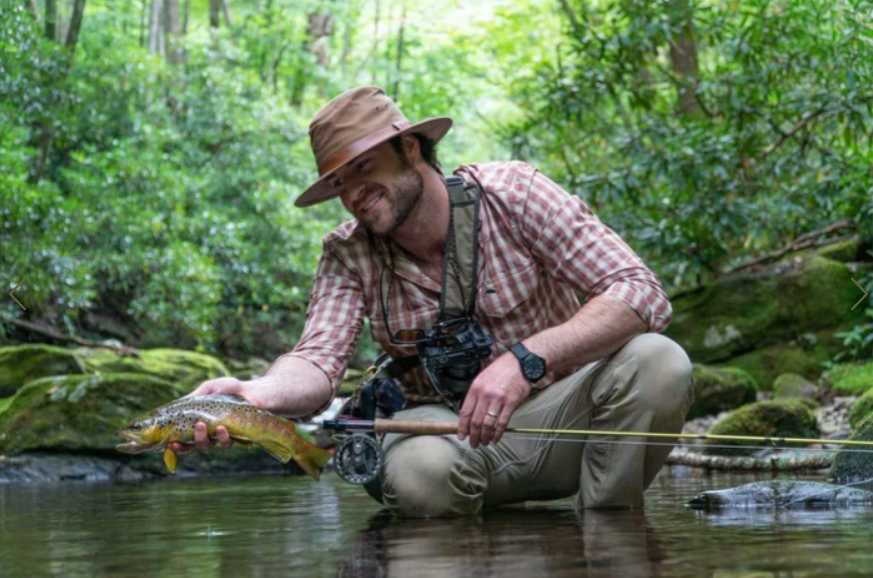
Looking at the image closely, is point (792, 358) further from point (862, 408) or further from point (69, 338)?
point (69, 338)

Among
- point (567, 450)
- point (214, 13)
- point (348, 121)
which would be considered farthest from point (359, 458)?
point (214, 13)

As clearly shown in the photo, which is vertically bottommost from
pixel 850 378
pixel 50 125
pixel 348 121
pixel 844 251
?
pixel 850 378

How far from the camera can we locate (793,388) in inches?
364

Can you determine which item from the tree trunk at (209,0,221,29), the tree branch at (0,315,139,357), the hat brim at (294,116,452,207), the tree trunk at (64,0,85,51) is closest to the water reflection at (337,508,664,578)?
the hat brim at (294,116,452,207)

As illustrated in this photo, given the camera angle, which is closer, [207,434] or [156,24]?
[207,434]

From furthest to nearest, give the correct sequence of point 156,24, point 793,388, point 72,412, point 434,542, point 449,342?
point 156,24, point 793,388, point 72,412, point 449,342, point 434,542

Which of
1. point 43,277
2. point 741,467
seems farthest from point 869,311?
point 43,277

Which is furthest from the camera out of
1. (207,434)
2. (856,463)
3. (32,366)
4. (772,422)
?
(32,366)

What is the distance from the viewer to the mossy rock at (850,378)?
869cm

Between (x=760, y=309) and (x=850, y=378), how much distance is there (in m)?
1.57

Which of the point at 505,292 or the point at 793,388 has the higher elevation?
the point at 505,292

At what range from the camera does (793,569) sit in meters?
2.40

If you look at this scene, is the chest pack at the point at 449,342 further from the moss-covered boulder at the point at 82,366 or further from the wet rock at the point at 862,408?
the moss-covered boulder at the point at 82,366

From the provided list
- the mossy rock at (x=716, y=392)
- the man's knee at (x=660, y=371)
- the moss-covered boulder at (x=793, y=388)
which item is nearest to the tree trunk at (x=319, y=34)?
the moss-covered boulder at (x=793, y=388)
